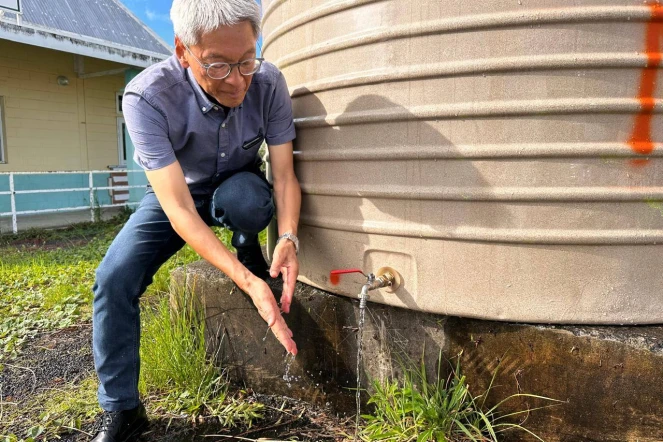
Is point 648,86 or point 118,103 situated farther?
point 118,103

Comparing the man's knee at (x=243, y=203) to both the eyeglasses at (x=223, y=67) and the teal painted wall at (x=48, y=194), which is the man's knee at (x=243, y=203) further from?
the teal painted wall at (x=48, y=194)

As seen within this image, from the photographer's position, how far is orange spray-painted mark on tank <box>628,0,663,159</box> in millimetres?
1343

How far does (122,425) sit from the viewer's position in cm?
172

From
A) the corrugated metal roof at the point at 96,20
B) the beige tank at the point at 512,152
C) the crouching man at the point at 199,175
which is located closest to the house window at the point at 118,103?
the corrugated metal roof at the point at 96,20

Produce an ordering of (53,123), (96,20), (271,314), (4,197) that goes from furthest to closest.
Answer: (96,20), (53,123), (4,197), (271,314)

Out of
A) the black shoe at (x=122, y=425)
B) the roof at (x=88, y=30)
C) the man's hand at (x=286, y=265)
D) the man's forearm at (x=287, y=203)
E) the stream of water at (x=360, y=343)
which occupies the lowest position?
the black shoe at (x=122, y=425)

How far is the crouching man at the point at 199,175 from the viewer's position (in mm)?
1506

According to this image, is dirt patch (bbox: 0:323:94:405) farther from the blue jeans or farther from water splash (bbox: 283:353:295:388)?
water splash (bbox: 283:353:295:388)

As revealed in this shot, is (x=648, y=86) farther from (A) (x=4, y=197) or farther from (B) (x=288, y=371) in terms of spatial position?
(A) (x=4, y=197)

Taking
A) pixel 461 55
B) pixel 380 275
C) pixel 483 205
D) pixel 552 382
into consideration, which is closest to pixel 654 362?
pixel 552 382

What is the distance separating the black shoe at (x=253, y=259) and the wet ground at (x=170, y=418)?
51 centimetres

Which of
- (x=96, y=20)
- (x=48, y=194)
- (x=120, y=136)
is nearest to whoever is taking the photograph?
(x=48, y=194)

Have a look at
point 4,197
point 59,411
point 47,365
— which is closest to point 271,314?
point 59,411

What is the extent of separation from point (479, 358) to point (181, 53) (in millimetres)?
1382
